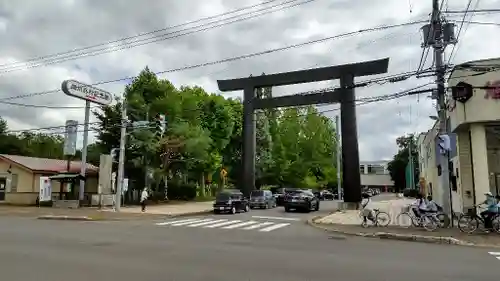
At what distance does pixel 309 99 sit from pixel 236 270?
2956 cm

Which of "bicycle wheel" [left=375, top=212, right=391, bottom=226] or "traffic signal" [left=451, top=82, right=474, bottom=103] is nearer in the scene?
"traffic signal" [left=451, top=82, right=474, bottom=103]

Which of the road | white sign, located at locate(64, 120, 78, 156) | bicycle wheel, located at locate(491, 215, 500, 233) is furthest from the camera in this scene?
white sign, located at locate(64, 120, 78, 156)

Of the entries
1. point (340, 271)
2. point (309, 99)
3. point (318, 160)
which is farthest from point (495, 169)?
point (318, 160)

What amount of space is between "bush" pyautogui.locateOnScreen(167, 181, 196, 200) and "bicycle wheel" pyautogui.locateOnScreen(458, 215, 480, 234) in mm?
35348

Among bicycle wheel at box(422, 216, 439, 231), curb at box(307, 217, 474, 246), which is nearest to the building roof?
curb at box(307, 217, 474, 246)

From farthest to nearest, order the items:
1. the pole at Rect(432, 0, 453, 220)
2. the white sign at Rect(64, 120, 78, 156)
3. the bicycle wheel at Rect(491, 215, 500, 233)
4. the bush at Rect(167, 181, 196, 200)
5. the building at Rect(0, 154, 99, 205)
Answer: the bush at Rect(167, 181, 196, 200), the building at Rect(0, 154, 99, 205), the white sign at Rect(64, 120, 78, 156), the pole at Rect(432, 0, 453, 220), the bicycle wheel at Rect(491, 215, 500, 233)

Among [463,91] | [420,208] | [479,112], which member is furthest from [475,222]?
[463,91]

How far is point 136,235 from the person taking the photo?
53.1 feet

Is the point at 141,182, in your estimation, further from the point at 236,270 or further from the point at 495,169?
the point at 236,270

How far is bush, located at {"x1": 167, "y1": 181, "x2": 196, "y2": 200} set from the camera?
164 feet

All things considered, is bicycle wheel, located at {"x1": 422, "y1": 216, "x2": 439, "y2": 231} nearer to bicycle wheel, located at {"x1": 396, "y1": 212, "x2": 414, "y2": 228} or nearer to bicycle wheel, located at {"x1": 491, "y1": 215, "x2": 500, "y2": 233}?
bicycle wheel, located at {"x1": 396, "y1": 212, "x2": 414, "y2": 228}

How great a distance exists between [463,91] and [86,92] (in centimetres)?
2868

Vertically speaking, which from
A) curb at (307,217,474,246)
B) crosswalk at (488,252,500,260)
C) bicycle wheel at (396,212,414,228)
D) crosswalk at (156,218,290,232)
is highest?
bicycle wheel at (396,212,414,228)

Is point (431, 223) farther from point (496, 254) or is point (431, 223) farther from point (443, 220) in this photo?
point (496, 254)
